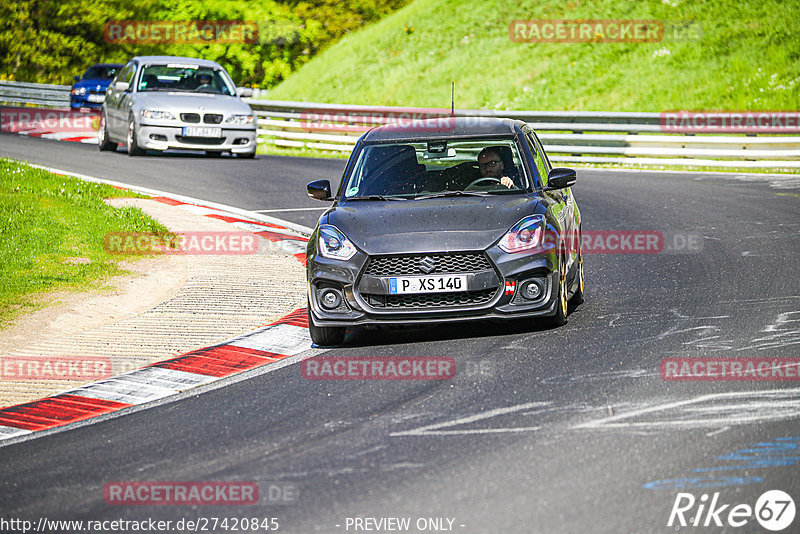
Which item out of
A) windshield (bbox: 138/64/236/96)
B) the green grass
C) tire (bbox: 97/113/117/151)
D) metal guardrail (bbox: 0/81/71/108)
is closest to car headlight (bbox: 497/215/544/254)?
the green grass

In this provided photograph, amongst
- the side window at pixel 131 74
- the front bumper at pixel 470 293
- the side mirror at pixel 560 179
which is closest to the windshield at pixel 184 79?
the side window at pixel 131 74

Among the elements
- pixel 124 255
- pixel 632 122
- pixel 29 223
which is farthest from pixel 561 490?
pixel 632 122

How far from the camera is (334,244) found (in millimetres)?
8484

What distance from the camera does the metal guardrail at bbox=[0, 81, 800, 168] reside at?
22312mm

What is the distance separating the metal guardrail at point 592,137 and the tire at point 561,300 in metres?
14.3

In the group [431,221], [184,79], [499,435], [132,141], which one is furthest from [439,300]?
[184,79]

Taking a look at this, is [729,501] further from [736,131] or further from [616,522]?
[736,131]

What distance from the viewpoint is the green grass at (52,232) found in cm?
1074

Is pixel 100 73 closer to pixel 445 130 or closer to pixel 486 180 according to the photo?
pixel 445 130

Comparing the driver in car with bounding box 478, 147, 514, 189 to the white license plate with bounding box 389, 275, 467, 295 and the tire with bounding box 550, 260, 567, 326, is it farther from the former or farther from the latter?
the white license plate with bounding box 389, 275, 467, 295

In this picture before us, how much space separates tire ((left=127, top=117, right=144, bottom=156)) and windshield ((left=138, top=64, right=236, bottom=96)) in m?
0.85

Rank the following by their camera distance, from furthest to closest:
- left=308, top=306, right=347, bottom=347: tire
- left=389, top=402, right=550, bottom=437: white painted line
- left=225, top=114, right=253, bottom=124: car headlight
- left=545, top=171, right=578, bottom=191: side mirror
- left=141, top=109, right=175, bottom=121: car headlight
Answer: left=225, top=114, right=253, bottom=124: car headlight, left=141, top=109, right=175, bottom=121: car headlight, left=545, top=171, right=578, bottom=191: side mirror, left=308, top=306, right=347, bottom=347: tire, left=389, top=402, right=550, bottom=437: white painted line

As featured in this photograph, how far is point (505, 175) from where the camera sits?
30.4 feet

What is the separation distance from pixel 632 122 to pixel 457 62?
58.7ft
